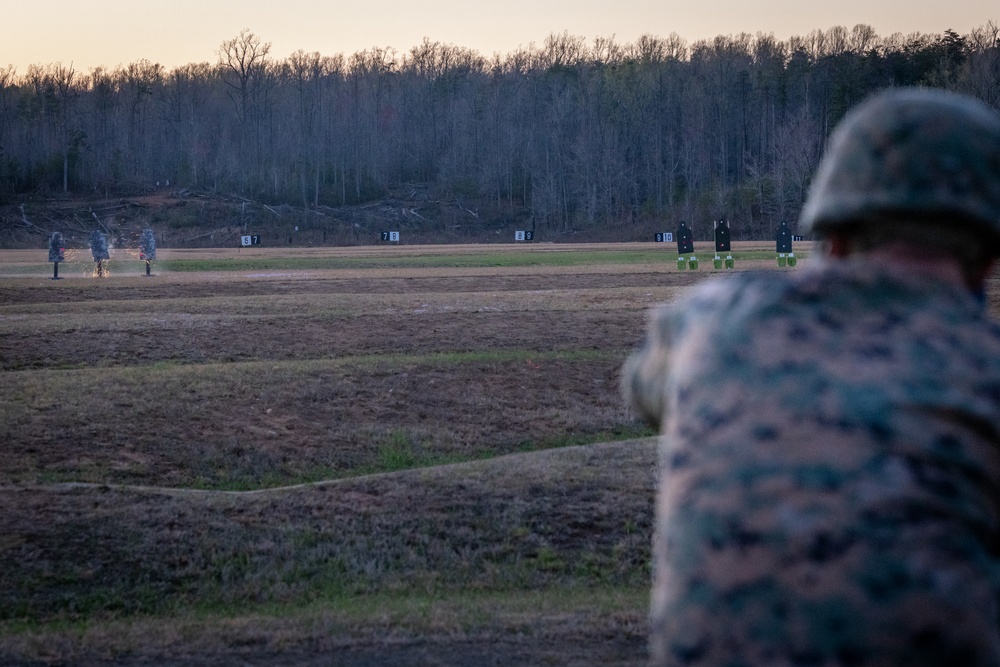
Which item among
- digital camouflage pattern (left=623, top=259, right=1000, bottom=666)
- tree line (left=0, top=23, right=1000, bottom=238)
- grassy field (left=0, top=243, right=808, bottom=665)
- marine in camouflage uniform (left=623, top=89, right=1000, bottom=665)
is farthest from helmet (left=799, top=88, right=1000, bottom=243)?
tree line (left=0, top=23, right=1000, bottom=238)

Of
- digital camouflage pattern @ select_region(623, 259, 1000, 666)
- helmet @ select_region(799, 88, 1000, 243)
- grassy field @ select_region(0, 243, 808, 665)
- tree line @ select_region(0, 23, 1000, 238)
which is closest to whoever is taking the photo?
Result: digital camouflage pattern @ select_region(623, 259, 1000, 666)

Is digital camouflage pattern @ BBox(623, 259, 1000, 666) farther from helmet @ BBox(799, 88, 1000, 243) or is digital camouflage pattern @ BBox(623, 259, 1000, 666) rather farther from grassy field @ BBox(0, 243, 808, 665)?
grassy field @ BBox(0, 243, 808, 665)

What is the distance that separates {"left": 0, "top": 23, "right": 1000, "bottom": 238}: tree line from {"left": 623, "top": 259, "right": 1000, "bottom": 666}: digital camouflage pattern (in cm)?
9159

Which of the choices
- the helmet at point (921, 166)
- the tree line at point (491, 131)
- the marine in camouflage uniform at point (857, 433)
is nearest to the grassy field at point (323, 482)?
the marine in camouflage uniform at point (857, 433)

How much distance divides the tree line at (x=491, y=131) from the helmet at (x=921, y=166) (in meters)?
91.4

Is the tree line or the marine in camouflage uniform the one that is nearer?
the marine in camouflage uniform

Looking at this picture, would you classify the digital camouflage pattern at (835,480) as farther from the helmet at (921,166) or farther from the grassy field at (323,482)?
the grassy field at (323,482)

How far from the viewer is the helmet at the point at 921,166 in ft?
7.52

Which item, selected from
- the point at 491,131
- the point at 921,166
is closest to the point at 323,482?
the point at 921,166

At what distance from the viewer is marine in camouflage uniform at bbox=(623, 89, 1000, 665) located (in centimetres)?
206

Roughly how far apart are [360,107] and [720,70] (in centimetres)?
4094

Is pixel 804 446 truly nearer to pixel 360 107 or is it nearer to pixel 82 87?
pixel 360 107

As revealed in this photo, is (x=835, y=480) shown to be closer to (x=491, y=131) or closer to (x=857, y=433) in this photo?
(x=857, y=433)

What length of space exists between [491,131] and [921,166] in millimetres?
122143
